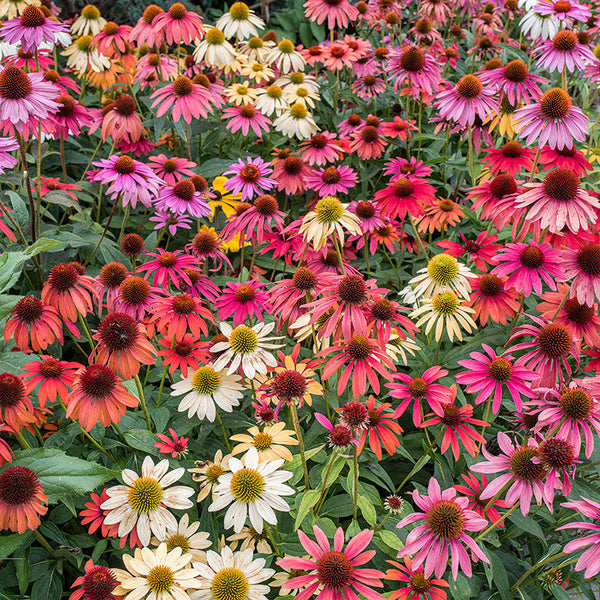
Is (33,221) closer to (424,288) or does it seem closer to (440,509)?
(424,288)

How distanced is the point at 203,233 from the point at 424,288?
851 millimetres

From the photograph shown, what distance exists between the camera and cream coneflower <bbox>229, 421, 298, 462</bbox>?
4.55ft

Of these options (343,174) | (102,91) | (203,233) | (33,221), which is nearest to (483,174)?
(343,174)

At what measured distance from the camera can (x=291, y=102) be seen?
293 cm

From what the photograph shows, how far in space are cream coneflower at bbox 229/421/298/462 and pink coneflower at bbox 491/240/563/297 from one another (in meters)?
0.80

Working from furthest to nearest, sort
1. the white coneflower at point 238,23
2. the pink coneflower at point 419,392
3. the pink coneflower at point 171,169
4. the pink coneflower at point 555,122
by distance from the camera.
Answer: the white coneflower at point 238,23 → the pink coneflower at point 171,169 → the pink coneflower at point 555,122 → the pink coneflower at point 419,392

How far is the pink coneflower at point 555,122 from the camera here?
175 cm

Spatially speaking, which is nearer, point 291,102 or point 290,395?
point 290,395

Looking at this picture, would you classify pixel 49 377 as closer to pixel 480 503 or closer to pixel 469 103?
pixel 480 503

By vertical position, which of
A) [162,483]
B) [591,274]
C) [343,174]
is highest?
[591,274]

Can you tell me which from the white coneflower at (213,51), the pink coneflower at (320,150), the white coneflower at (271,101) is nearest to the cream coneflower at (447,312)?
the pink coneflower at (320,150)

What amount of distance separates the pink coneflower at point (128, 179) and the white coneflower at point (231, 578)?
118 cm

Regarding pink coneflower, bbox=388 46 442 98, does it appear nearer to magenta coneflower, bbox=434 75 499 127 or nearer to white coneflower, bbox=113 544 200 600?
magenta coneflower, bbox=434 75 499 127

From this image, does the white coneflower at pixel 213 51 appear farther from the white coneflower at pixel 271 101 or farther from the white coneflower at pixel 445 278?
the white coneflower at pixel 445 278
